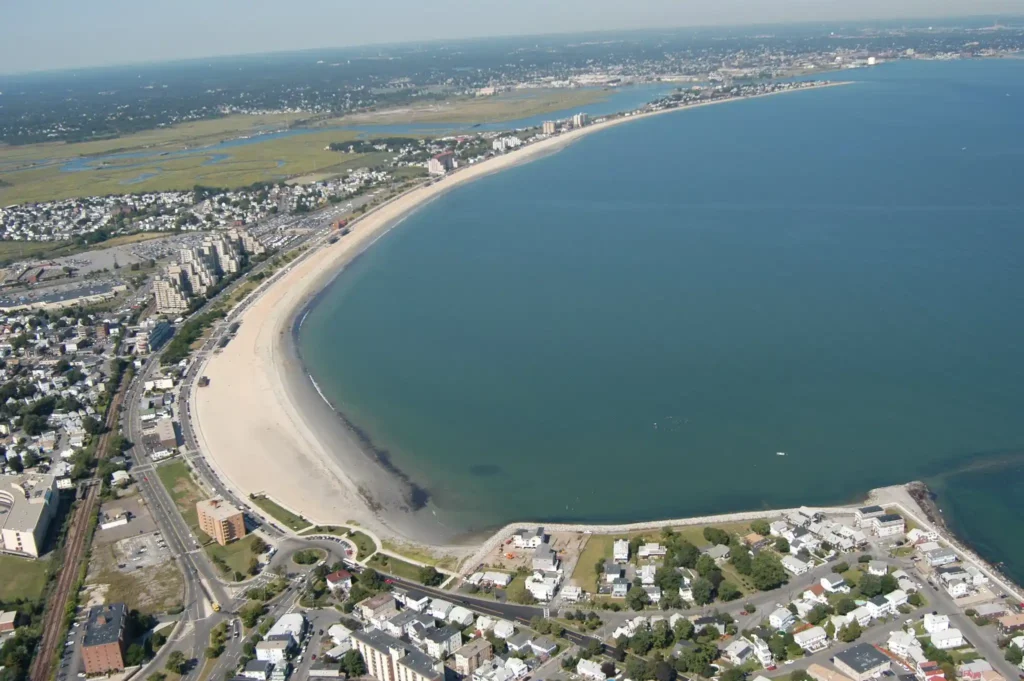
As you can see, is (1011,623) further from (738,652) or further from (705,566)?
(705,566)

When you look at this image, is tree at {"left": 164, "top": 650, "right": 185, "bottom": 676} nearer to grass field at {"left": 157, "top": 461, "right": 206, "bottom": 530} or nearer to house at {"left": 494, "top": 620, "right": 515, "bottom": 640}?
grass field at {"left": 157, "top": 461, "right": 206, "bottom": 530}

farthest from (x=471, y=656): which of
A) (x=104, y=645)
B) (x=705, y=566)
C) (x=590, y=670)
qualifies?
(x=104, y=645)

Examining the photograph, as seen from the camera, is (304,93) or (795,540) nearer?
(795,540)

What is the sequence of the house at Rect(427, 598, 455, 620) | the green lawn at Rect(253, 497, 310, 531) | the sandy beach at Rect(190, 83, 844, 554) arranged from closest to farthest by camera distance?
1. the house at Rect(427, 598, 455, 620)
2. the green lawn at Rect(253, 497, 310, 531)
3. the sandy beach at Rect(190, 83, 844, 554)

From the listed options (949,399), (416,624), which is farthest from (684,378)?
(416,624)

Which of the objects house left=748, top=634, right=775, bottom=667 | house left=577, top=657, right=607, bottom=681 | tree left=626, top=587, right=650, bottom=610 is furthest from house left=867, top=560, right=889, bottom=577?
house left=577, top=657, right=607, bottom=681

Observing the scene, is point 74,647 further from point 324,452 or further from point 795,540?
point 795,540

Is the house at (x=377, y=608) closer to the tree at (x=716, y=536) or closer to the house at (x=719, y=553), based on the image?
the house at (x=719, y=553)
